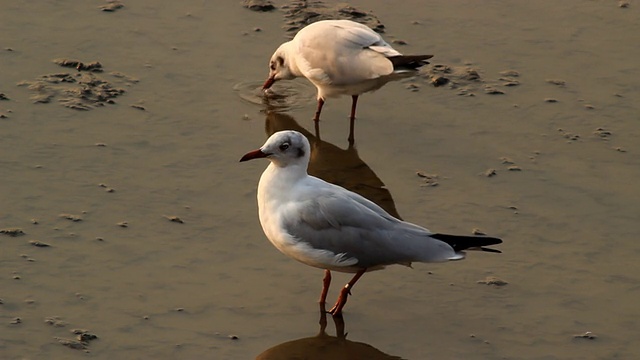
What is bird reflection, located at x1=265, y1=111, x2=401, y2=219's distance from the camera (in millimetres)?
8297

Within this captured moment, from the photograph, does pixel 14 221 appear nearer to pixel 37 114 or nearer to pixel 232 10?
pixel 37 114

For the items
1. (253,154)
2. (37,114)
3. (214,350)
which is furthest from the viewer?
(37,114)

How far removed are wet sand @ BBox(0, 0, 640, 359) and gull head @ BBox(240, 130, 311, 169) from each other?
72 centimetres

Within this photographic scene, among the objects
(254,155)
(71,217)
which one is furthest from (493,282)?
(71,217)

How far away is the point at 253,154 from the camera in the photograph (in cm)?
692

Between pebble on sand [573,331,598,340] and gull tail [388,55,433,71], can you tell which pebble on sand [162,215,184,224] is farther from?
pebble on sand [573,331,598,340]

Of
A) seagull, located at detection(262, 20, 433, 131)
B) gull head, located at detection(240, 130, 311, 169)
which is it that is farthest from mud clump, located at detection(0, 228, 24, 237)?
seagull, located at detection(262, 20, 433, 131)

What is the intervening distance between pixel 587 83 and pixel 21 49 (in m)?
4.59

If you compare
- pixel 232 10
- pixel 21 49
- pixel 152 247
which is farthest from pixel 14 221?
pixel 232 10

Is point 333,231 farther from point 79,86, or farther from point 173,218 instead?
point 79,86

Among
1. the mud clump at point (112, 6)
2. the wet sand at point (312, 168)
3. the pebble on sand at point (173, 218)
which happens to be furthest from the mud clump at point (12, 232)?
the mud clump at point (112, 6)

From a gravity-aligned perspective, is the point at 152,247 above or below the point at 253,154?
below

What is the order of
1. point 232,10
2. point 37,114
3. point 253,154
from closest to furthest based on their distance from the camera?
point 253,154
point 37,114
point 232,10

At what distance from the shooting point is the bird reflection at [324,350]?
6512 millimetres
